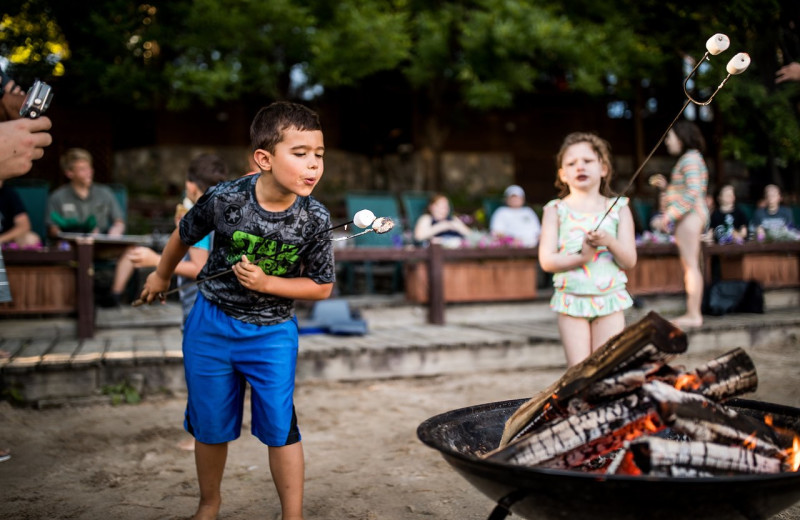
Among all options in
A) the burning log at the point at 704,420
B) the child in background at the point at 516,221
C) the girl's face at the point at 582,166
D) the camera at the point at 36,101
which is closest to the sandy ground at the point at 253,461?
the burning log at the point at 704,420

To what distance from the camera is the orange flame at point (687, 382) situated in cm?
171

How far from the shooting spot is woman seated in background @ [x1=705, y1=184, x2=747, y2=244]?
25.5 ft

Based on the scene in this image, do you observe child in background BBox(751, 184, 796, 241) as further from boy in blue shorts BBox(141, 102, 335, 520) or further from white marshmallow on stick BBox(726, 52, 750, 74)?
boy in blue shorts BBox(141, 102, 335, 520)

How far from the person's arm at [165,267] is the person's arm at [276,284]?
33 cm

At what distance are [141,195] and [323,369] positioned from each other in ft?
29.0

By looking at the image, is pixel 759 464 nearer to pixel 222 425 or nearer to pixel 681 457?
pixel 681 457

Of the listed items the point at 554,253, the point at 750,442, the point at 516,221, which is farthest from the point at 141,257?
the point at 516,221

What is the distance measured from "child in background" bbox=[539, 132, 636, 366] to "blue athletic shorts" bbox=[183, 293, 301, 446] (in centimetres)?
137

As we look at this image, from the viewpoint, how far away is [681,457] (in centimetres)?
154

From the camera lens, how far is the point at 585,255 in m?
3.03

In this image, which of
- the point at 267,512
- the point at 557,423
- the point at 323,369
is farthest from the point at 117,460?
the point at 557,423

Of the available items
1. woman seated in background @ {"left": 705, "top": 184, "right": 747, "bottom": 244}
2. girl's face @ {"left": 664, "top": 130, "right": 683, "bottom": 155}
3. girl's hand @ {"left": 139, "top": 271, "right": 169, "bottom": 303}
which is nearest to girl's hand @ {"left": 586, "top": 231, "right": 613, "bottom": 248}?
girl's hand @ {"left": 139, "top": 271, "right": 169, "bottom": 303}

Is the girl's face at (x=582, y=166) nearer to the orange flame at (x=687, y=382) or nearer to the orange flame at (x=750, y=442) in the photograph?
the orange flame at (x=687, y=382)

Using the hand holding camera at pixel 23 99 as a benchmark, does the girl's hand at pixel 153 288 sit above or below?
below
